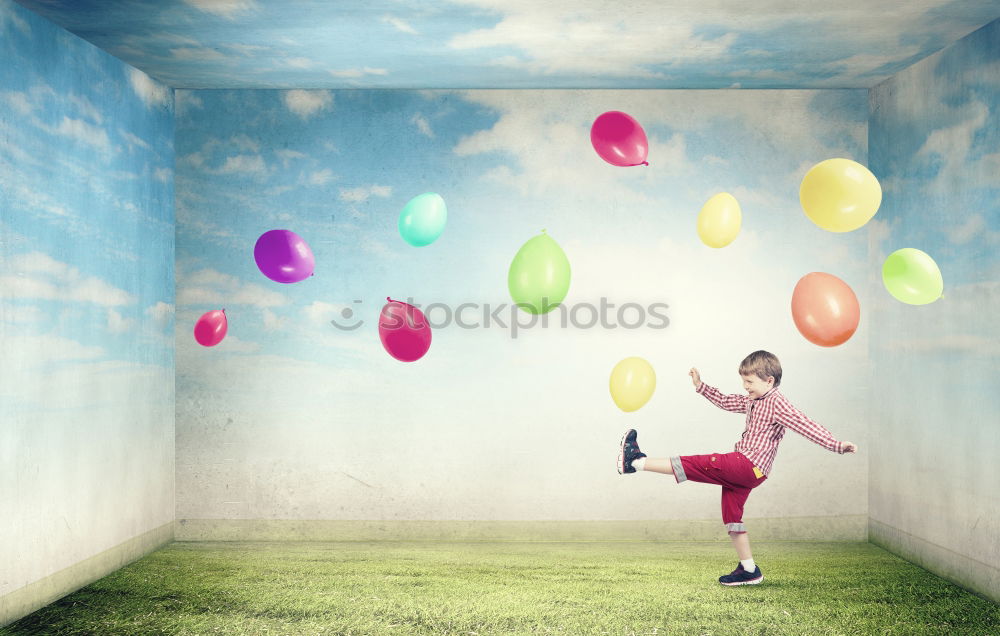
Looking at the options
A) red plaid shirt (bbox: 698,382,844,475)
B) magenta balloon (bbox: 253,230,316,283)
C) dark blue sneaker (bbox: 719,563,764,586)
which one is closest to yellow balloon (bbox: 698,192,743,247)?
red plaid shirt (bbox: 698,382,844,475)

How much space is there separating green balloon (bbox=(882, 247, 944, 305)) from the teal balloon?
7.38 feet

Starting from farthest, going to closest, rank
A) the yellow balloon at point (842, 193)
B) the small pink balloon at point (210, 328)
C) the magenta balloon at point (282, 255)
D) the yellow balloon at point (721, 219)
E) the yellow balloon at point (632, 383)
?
the small pink balloon at point (210, 328)
the magenta balloon at point (282, 255)
the yellow balloon at point (632, 383)
the yellow balloon at point (721, 219)
the yellow balloon at point (842, 193)

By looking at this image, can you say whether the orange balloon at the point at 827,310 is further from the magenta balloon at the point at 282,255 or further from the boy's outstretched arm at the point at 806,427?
the magenta balloon at the point at 282,255

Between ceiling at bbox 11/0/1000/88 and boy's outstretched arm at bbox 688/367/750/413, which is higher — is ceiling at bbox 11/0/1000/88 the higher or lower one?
the higher one

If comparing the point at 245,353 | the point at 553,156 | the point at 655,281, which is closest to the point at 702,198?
the point at 655,281

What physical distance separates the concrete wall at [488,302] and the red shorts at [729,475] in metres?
0.98

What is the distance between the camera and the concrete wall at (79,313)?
11.2 ft

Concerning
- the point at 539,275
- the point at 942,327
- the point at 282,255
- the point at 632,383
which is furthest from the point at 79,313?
the point at 942,327

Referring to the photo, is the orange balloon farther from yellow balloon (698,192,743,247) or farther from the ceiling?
the ceiling

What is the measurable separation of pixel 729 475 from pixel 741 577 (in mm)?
575

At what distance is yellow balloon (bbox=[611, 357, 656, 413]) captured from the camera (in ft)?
12.2

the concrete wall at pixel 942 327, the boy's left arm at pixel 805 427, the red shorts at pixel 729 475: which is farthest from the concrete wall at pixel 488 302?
the boy's left arm at pixel 805 427

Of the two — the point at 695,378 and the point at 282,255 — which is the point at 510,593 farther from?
the point at 282,255

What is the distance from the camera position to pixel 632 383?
3.72 meters
